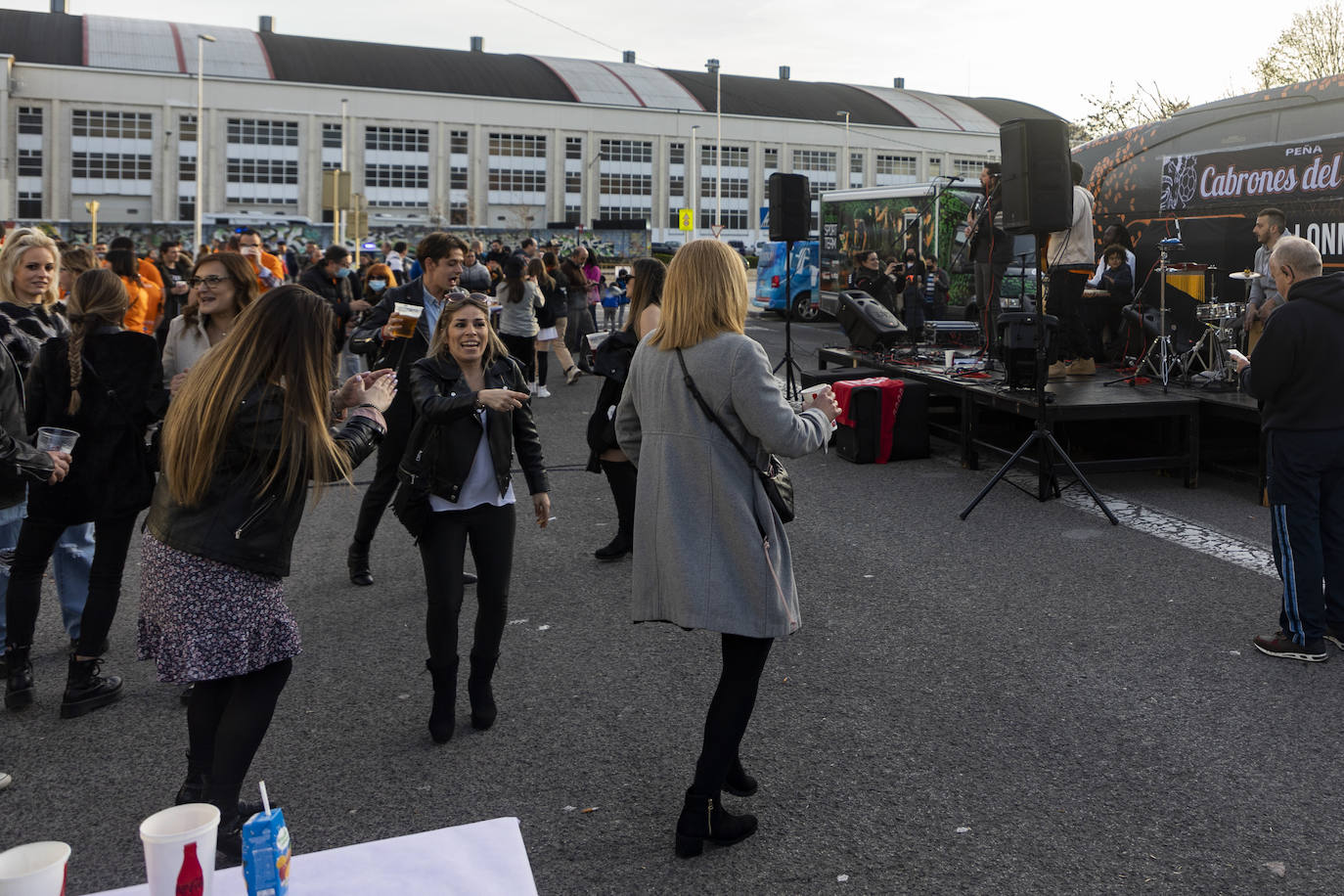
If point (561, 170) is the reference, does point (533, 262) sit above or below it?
below

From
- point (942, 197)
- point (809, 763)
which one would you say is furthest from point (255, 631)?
point (942, 197)

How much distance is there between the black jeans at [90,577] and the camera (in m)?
4.55

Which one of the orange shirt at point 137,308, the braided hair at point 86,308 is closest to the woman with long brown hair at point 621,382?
the braided hair at point 86,308

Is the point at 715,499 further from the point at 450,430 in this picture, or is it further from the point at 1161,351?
the point at 1161,351

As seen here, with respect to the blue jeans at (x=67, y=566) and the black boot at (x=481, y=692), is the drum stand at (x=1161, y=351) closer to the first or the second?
the black boot at (x=481, y=692)

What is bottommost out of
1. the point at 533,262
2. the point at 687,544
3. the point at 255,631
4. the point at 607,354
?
the point at 255,631

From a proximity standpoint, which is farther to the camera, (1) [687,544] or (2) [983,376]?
(2) [983,376]

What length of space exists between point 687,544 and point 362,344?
3.52 meters

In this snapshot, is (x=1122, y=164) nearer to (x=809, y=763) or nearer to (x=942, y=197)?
(x=942, y=197)

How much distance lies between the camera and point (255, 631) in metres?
3.23

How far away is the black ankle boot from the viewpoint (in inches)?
149

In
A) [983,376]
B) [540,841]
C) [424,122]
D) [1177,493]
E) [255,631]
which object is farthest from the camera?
[424,122]

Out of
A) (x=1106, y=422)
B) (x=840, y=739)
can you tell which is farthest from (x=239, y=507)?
(x=1106, y=422)

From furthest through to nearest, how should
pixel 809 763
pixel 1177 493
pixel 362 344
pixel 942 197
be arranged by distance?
pixel 942 197 → pixel 1177 493 → pixel 362 344 → pixel 809 763
